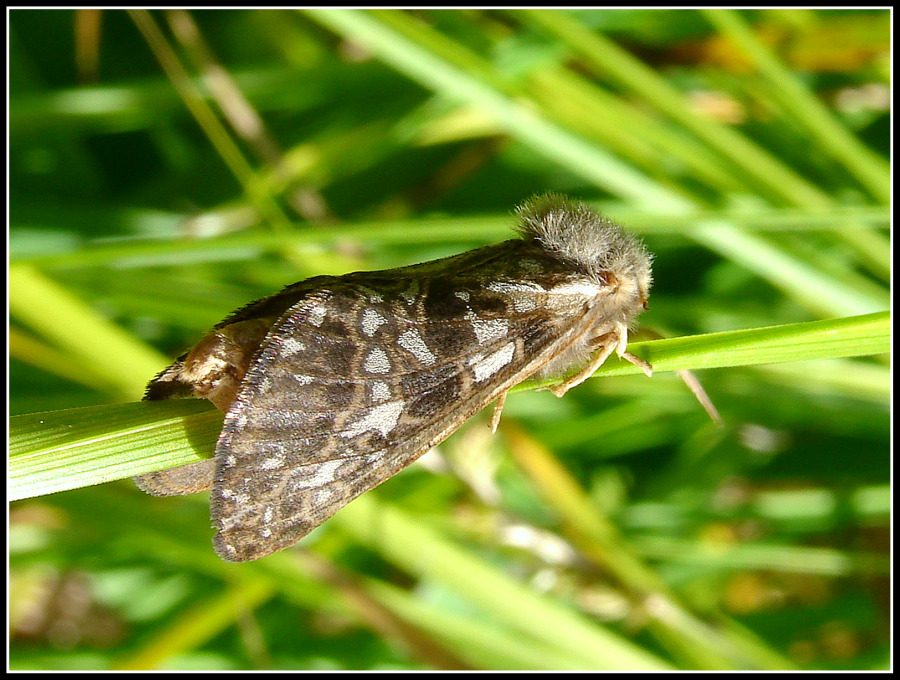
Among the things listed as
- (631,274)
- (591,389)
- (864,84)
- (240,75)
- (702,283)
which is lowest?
(631,274)

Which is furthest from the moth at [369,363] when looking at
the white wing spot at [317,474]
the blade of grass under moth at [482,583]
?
the blade of grass under moth at [482,583]

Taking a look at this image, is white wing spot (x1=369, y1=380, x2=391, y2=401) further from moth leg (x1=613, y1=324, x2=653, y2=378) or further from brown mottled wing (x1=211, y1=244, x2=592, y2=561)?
moth leg (x1=613, y1=324, x2=653, y2=378)

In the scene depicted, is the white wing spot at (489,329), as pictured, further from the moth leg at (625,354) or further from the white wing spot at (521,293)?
the moth leg at (625,354)

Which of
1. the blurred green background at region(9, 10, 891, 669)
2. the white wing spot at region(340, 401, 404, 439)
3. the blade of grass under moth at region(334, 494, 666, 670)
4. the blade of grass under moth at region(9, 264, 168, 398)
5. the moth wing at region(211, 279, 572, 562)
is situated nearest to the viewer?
the moth wing at region(211, 279, 572, 562)

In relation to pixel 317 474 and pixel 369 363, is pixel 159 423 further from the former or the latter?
pixel 369 363

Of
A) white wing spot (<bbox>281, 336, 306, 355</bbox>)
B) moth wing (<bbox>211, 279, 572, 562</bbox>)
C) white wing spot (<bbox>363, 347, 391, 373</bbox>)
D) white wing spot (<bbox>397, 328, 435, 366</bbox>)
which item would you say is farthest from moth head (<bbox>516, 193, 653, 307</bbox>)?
white wing spot (<bbox>281, 336, 306, 355</bbox>)

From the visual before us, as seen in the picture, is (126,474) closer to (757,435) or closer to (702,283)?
(702,283)

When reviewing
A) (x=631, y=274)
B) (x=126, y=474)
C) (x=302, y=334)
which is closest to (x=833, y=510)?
(x=631, y=274)

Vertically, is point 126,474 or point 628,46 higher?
point 628,46
